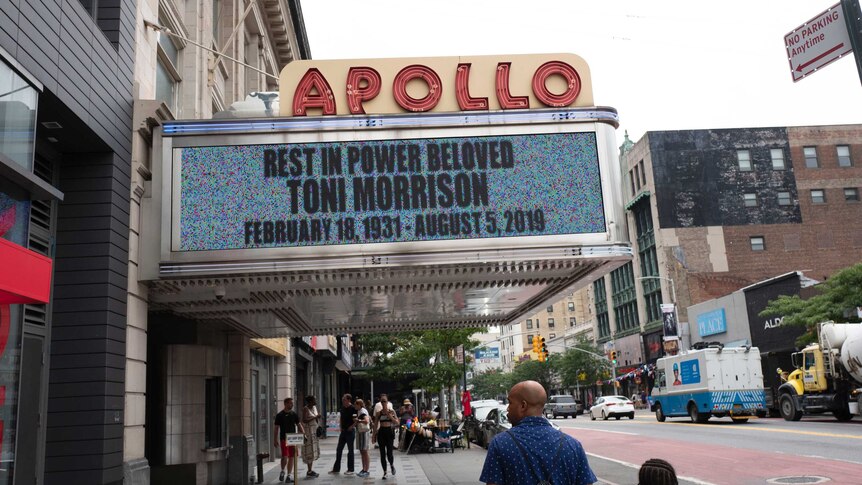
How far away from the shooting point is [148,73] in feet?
36.4

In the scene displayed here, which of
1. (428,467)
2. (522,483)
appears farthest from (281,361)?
(522,483)

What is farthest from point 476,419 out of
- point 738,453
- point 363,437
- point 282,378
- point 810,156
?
point 810,156

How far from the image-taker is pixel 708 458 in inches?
684

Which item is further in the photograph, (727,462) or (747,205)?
(747,205)

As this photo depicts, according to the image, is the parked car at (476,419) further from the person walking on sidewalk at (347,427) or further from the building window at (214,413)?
the building window at (214,413)

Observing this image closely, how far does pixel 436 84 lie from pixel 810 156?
6012 cm

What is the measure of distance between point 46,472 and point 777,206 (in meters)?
62.7

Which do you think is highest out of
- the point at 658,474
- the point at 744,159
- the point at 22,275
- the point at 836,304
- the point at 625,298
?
the point at 744,159

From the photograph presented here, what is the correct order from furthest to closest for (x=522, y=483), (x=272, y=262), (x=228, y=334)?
1. (x=228, y=334)
2. (x=272, y=262)
3. (x=522, y=483)

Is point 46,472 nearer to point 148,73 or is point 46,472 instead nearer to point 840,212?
point 148,73

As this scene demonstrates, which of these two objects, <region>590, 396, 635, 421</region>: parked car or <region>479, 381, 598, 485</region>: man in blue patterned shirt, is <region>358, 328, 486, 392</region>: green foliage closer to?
<region>590, 396, 635, 421</region>: parked car

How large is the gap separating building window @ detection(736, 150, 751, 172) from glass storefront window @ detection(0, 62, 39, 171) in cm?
6277

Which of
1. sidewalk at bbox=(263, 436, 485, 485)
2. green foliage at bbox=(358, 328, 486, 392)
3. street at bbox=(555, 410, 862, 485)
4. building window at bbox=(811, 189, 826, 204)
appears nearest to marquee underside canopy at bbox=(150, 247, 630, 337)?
sidewalk at bbox=(263, 436, 485, 485)

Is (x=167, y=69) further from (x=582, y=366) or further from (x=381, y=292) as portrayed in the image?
(x=582, y=366)
